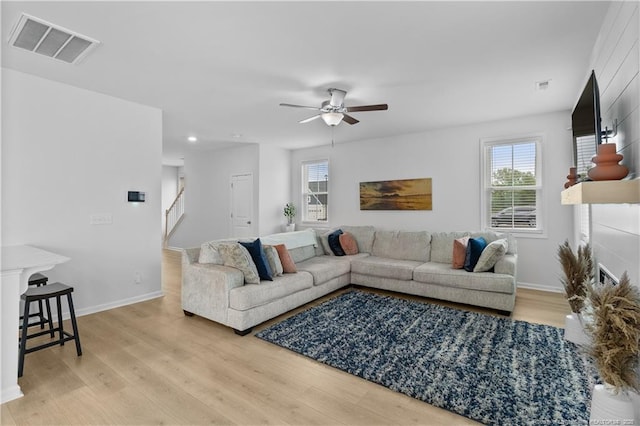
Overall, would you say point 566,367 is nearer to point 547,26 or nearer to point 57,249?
point 547,26

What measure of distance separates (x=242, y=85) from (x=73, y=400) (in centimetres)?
314

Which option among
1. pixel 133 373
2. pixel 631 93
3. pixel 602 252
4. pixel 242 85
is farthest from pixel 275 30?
pixel 602 252

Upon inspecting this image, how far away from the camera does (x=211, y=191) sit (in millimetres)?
7758

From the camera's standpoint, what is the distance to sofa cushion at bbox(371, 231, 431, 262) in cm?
489

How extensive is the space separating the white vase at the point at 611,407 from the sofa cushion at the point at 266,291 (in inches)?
102

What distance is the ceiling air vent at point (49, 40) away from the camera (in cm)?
235

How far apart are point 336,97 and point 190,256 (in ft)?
8.26

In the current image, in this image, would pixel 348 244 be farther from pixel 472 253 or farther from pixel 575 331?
pixel 575 331

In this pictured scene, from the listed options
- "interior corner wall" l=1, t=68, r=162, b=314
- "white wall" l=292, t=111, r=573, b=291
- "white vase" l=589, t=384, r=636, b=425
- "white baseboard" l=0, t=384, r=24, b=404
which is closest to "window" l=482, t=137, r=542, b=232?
"white wall" l=292, t=111, r=573, b=291

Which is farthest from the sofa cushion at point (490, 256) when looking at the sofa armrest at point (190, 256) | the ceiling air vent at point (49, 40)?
the ceiling air vent at point (49, 40)

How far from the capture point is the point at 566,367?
2.45 m

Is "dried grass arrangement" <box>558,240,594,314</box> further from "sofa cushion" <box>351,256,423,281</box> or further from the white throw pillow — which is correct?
the white throw pillow

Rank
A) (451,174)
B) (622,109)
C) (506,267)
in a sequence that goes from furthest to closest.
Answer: (451,174) < (506,267) < (622,109)

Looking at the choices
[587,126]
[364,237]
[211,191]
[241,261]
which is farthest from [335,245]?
[211,191]
